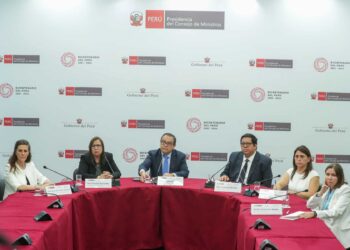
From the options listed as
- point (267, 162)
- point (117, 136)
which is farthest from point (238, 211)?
point (117, 136)

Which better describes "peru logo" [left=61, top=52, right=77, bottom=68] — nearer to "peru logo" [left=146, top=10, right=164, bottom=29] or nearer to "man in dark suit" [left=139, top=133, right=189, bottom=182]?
"peru logo" [left=146, top=10, right=164, bottom=29]

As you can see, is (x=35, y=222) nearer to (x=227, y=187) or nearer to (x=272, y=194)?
(x=227, y=187)

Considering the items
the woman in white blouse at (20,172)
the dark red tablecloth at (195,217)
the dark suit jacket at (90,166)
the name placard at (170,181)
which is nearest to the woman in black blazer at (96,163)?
the dark suit jacket at (90,166)

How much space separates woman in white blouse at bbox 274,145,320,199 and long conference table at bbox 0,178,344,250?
1.26ft

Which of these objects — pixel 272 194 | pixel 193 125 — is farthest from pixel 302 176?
pixel 193 125

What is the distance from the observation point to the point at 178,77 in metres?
6.19

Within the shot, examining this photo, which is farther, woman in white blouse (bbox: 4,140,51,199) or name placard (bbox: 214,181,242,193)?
woman in white blouse (bbox: 4,140,51,199)

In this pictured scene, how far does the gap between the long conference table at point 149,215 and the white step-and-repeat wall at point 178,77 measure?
1640mm

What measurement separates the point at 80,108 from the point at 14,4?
1.64 metres

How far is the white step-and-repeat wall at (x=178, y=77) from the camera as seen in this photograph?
6137 mm

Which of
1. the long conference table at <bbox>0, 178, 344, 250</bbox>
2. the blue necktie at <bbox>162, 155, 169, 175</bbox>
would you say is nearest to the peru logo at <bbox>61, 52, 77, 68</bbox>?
the blue necktie at <bbox>162, 155, 169, 175</bbox>

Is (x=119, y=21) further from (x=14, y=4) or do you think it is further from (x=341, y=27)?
(x=341, y=27)

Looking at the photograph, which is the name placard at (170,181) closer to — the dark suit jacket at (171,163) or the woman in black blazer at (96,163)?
the dark suit jacket at (171,163)

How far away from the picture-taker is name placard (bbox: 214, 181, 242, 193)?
14.0 ft
